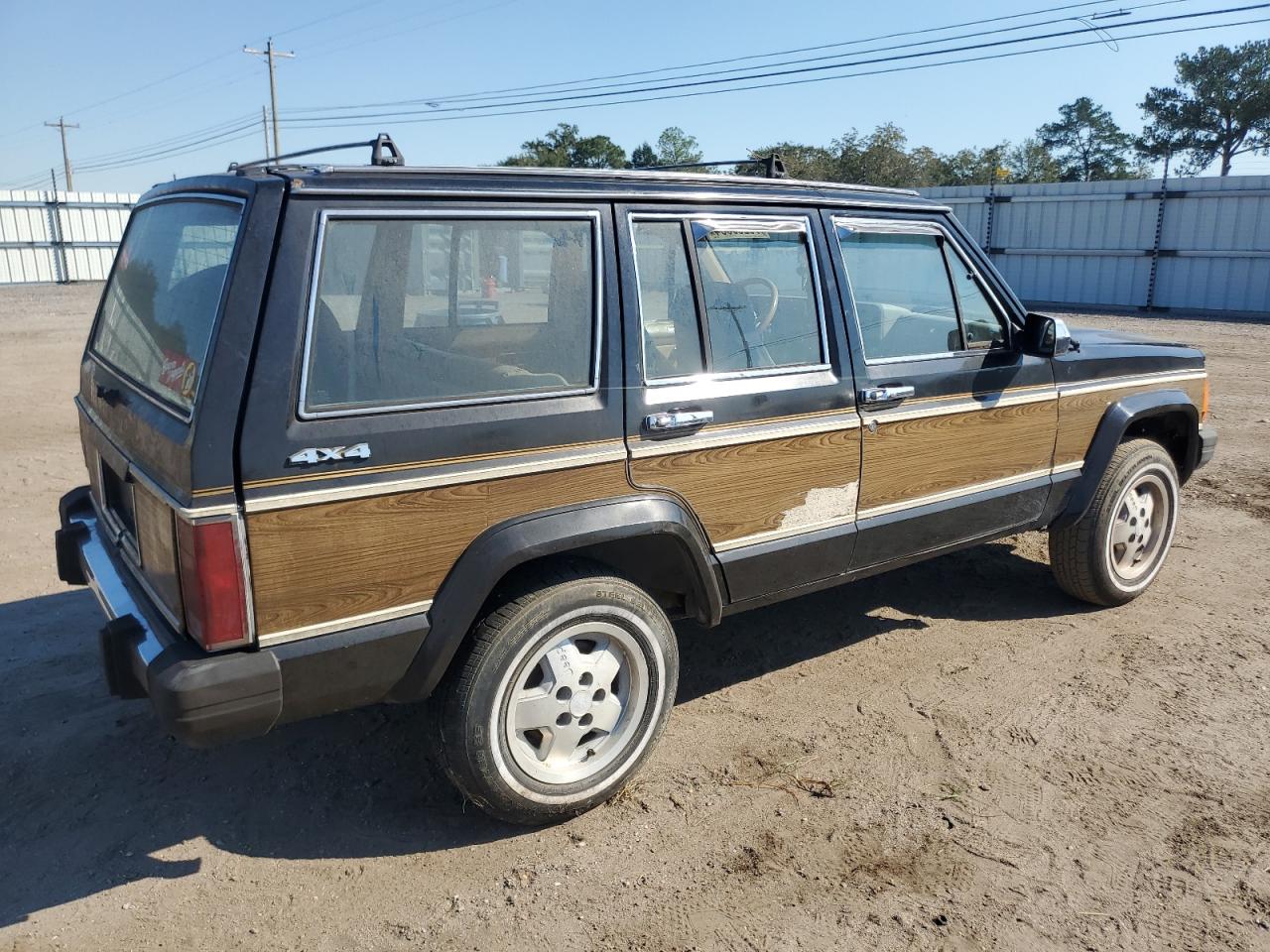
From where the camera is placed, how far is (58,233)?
2716 centimetres

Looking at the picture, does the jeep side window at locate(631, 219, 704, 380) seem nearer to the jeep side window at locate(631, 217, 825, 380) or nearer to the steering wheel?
the jeep side window at locate(631, 217, 825, 380)

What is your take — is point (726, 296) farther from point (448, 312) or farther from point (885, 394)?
point (448, 312)

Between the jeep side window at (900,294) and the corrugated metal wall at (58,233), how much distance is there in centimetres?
2722

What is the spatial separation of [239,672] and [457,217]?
1.41m

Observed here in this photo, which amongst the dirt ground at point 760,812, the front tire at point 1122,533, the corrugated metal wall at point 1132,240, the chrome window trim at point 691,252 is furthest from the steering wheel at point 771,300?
the corrugated metal wall at point 1132,240

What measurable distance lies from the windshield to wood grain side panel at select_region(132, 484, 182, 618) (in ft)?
0.95

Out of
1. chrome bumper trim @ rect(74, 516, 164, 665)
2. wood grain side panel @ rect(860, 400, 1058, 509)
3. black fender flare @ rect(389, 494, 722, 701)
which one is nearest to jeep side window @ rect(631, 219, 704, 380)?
black fender flare @ rect(389, 494, 722, 701)

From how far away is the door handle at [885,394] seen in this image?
12.0ft

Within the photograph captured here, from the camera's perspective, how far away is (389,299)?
2752mm

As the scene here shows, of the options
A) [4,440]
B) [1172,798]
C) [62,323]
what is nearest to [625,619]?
[1172,798]

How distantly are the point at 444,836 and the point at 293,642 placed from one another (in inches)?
36.2

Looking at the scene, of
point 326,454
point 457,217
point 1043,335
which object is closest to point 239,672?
point 326,454

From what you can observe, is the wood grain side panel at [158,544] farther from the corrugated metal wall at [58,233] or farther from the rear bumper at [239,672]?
the corrugated metal wall at [58,233]

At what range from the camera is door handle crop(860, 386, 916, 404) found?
3662 millimetres
